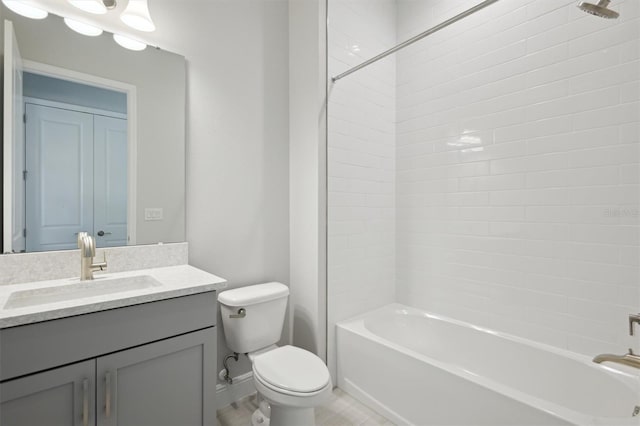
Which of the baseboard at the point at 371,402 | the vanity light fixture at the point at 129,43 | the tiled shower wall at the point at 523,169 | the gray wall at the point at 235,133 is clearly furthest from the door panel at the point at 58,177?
Answer: the tiled shower wall at the point at 523,169

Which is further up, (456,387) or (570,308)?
(570,308)

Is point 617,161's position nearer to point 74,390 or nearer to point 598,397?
point 598,397

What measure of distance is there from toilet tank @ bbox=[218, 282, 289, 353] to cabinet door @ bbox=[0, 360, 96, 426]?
0.74m

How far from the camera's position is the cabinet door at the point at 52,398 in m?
0.95

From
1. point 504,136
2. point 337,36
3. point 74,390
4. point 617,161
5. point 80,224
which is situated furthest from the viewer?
point 337,36

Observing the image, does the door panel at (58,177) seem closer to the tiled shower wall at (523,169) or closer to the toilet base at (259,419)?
the toilet base at (259,419)

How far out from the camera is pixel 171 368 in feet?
4.10

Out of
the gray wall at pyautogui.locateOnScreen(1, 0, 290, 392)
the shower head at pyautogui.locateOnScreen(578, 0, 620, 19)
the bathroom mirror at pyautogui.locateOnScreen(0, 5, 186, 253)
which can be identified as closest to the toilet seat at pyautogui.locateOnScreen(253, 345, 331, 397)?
the gray wall at pyautogui.locateOnScreen(1, 0, 290, 392)

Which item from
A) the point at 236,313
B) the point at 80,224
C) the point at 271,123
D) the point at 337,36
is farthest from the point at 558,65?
the point at 80,224

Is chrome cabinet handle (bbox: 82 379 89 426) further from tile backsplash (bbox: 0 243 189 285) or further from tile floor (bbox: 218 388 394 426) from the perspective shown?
tile floor (bbox: 218 388 394 426)

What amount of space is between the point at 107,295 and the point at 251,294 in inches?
30.1

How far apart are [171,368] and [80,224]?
816 mm

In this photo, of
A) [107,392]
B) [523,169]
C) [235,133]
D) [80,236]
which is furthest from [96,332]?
[523,169]

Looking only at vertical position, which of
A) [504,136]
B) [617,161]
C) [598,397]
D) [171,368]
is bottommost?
[598,397]
